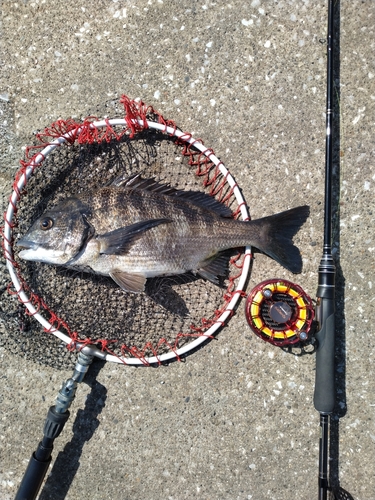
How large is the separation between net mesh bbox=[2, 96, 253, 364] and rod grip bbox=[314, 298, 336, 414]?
0.58m

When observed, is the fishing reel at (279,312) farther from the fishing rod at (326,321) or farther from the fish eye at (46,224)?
the fish eye at (46,224)

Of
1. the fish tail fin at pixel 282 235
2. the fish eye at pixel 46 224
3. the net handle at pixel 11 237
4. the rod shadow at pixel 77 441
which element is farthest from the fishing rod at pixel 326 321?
the fish eye at pixel 46 224

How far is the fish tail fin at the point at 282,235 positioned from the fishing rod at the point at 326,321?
0.16 m

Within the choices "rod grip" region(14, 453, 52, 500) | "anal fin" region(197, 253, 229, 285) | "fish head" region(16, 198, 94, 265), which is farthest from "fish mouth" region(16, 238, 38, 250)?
"rod grip" region(14, 453, 52, 500)

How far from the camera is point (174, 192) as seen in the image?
2557mm

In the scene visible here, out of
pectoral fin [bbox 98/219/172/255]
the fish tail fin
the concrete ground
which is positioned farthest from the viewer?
the concrete ground

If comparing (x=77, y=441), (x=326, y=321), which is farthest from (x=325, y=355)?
(x=77, y=441)

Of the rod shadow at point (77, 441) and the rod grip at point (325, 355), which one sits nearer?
the rod grip at point (325, 355)

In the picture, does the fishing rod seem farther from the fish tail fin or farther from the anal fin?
the anal fin

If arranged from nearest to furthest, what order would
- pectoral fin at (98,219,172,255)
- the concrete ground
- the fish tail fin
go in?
pectoral fin at (98,219,172,255) → the fish tail fin → the concrete ground

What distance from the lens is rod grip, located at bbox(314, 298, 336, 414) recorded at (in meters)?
2.39

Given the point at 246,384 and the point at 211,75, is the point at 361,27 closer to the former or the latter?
the point at 211,75

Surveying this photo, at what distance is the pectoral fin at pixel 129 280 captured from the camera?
2.40 metres

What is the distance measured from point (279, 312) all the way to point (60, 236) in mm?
1371
